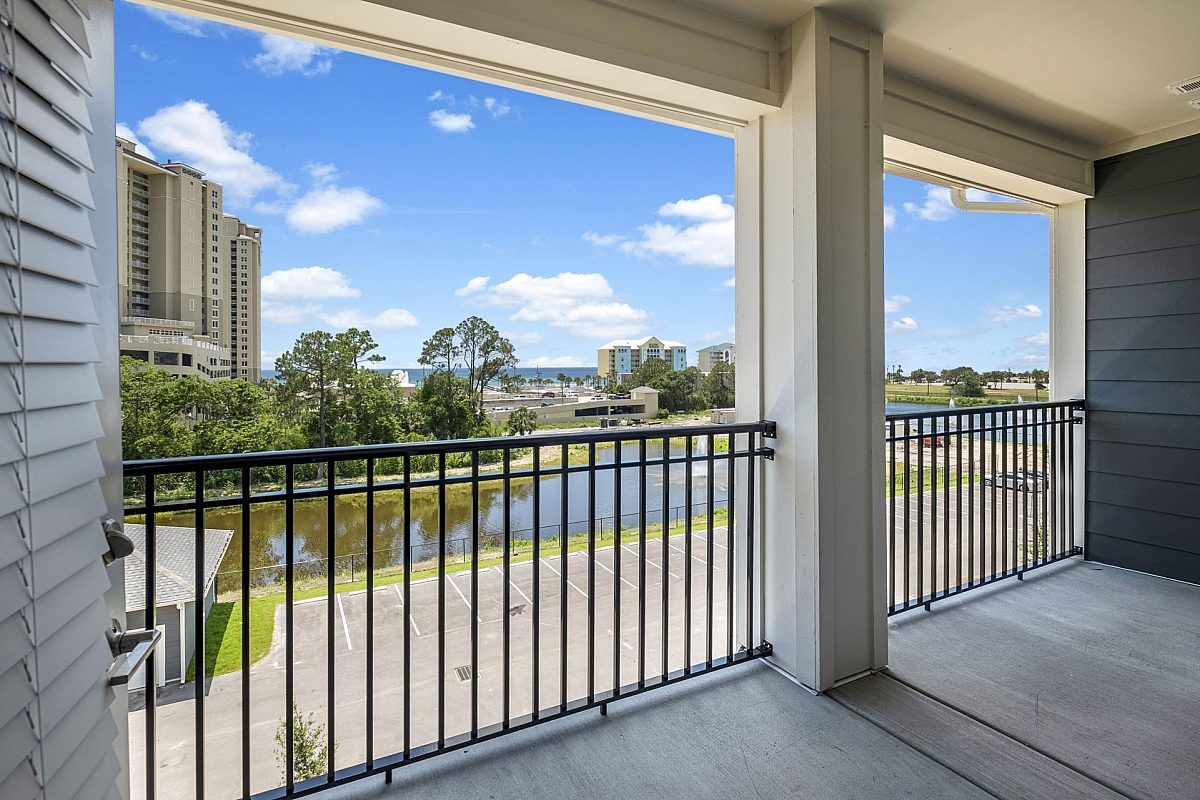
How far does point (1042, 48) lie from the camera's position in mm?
2295

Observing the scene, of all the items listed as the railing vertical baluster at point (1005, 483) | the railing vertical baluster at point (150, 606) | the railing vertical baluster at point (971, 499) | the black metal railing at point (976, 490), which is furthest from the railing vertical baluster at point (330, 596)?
the railing vertical baluster at point (1005, 483)

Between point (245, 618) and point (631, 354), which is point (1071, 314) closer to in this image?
point (631, 354)

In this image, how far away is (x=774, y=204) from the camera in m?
2.21

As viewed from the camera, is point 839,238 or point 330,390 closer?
point 330,390

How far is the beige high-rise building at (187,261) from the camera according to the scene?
137 centimetres

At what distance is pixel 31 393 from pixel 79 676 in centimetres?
36

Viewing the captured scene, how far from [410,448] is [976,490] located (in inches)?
128

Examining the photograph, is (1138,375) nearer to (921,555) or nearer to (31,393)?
(921,555)

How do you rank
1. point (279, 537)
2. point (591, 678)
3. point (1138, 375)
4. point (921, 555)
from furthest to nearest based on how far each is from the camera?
point (1138, 375) → point (921, 555) → point (591, 678) → point (279, 537)

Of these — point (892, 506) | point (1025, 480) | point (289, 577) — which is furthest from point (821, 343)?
point (1025, 480)

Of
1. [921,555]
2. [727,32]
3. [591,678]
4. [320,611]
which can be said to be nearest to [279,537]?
[320,611]

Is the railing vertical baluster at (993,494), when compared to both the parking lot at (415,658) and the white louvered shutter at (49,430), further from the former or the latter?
the white louvered shutter at (49,430)

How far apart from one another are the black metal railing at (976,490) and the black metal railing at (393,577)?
0.93m

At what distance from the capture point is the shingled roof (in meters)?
1.40
